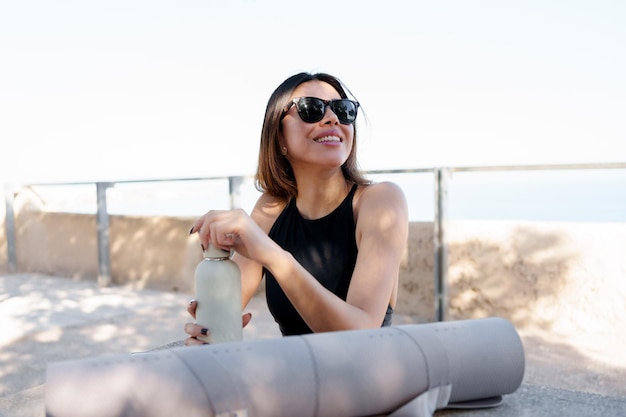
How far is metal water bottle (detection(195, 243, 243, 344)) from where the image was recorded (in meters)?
0.97

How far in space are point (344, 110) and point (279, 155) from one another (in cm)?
28

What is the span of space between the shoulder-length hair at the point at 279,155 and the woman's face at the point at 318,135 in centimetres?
2

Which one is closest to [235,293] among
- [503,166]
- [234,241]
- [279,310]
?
[234,241]

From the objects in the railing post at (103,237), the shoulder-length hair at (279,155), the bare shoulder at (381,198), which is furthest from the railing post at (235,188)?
the bare shoulder at (381,198)

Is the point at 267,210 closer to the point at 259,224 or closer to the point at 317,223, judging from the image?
the point at 259,224

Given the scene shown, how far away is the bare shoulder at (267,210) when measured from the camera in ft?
5.82

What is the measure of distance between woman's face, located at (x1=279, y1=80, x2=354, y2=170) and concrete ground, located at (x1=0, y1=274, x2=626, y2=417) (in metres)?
0.73

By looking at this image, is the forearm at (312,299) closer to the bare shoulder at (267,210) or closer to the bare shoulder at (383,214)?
the bare shoulder at (383,214)

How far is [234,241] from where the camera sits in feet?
3.84

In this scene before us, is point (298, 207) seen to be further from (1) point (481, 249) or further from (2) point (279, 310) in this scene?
(1) point (481, 249)

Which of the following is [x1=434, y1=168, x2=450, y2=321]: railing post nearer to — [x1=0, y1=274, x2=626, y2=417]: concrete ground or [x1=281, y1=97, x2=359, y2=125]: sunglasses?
[x1=0, y1=274, x2=626, y2=417]: concrete ground

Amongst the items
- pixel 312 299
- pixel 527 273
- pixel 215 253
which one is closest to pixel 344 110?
pixel 312 299

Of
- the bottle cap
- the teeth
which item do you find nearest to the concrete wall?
the teeth

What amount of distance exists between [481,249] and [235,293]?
3419 mm
